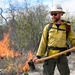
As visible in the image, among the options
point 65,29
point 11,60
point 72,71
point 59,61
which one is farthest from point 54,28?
point 11,60

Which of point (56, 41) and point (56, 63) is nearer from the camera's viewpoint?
point (56, 41)

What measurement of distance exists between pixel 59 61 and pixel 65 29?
0.70 m

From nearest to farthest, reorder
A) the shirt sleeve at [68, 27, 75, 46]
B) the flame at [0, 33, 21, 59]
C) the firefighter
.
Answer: the firefighter
the shirt sleeve at [68, 27, 75, 46]
the flame at [0, 33, 21, 59]

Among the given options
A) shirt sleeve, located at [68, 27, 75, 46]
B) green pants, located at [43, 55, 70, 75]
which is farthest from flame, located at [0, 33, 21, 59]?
shirt sleeve, located at [68, 27, 75, 46]

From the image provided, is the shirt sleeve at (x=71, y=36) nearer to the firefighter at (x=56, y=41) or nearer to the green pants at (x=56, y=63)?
the firefighter at (x=56, y=41)

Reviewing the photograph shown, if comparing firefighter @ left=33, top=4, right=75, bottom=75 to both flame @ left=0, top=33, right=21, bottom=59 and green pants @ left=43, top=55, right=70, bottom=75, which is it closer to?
green pants @ left=43, top=55, right=70, bottom=75

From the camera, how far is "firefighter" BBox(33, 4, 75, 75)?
5.51 metres

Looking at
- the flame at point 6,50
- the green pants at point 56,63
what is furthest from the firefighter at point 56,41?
the flame at point 6,50

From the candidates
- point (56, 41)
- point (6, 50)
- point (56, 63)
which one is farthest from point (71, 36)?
point (6, 50)

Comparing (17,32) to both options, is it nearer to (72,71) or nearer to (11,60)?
(11,60)

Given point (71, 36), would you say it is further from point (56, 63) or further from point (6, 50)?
point (6, 50)

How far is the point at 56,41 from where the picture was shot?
18.1 feet

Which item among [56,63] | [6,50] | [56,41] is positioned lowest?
[6,50]

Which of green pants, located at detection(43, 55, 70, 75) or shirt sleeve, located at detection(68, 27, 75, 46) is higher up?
shirt sleeve, located at detection(68, 27, 75, 46)
